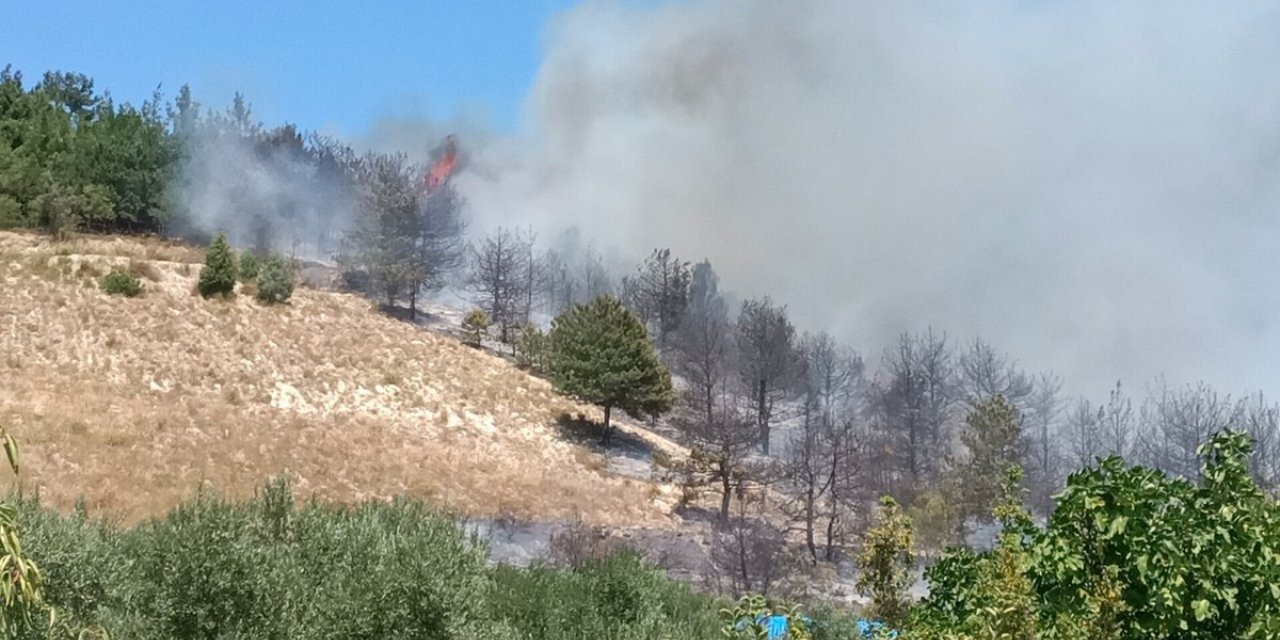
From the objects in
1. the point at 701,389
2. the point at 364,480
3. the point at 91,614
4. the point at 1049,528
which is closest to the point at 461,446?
the point at 364,480

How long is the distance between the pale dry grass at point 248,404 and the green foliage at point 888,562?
17.5m

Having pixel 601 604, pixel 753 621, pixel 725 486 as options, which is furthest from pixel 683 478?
pixel 753 621

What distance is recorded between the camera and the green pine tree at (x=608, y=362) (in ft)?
123

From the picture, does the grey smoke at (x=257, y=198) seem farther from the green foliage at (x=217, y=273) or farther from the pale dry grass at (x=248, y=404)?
the green foliage at (x=217, y=273)

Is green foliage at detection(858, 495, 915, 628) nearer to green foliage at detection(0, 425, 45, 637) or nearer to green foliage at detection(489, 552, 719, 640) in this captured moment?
green foliage at detection(489, 552, 719, 640)

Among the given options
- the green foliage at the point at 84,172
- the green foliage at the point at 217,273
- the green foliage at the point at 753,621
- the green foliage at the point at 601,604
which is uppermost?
the green foliage at the point at 84,172

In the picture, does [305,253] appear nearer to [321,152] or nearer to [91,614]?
[321,152]

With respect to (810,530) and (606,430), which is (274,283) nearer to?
(606,430)

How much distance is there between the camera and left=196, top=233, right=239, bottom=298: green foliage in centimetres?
3741

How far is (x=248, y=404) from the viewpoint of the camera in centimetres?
3153

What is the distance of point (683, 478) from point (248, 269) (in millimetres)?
19492

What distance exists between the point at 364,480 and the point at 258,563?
22.2 metres

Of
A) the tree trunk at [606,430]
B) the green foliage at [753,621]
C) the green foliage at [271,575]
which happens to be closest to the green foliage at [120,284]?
the tree trunk at [606,430]

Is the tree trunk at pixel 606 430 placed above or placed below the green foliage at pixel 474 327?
below
